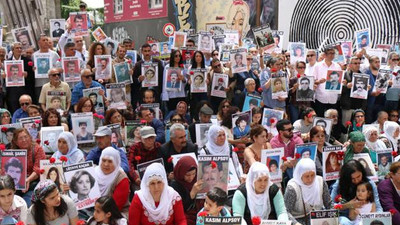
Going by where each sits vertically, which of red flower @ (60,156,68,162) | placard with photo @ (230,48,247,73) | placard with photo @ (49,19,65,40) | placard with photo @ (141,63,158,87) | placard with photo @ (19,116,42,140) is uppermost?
placard with photo @ (49,19,65,40)

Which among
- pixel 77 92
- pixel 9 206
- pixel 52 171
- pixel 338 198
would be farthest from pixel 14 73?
pixel 338 198

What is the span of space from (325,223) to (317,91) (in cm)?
463

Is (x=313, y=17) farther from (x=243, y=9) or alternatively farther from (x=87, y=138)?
(x=87, y=138)

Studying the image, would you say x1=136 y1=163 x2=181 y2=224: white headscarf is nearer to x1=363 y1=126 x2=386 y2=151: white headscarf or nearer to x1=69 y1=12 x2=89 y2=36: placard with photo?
x1=363 y1=126 x2=386 y2=151: white headscarf

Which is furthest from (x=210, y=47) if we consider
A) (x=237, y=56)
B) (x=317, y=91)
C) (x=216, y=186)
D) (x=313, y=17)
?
(x=313, y=17)

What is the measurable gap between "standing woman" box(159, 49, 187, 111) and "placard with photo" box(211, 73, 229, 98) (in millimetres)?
495

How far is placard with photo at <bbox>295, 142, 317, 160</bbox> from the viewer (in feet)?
22.3

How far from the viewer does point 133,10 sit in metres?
26.1

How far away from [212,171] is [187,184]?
380 millimetres

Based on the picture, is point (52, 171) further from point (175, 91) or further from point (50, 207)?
point (175, 91)

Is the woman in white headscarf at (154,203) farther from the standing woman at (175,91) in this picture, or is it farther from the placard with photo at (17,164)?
the standing woman at (175,91)

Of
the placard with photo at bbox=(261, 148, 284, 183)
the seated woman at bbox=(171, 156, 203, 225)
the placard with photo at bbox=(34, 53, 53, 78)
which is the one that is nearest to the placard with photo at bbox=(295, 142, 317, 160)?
the placard with photo at bbox=(261, 148, 284, 183)

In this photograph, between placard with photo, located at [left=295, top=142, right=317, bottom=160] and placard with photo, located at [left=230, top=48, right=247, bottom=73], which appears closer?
placard with photo, located at [left=295, top=142, right=317, bottom=160]

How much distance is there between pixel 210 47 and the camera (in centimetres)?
1077
